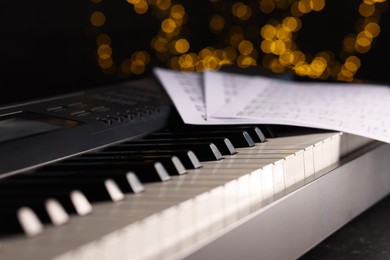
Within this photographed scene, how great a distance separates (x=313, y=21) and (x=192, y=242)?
1.53 metres

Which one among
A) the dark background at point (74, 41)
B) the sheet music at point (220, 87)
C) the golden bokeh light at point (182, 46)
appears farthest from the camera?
the golden bokeh light at point (182, 46)

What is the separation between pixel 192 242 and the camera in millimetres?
571

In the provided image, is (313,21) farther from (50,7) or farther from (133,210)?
(133,210)

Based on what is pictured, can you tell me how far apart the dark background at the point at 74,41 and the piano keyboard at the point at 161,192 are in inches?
43.7

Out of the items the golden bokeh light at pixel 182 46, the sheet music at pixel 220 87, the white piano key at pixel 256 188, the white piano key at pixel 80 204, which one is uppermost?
the white piano key at pixel 80 204

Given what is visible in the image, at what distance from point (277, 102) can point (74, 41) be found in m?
1.15

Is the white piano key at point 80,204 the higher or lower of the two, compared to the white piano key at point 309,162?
higher

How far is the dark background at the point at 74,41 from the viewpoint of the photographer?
1895 mm

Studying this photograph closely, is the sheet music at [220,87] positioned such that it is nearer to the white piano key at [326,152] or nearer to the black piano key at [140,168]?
the white piano key at [326,152]

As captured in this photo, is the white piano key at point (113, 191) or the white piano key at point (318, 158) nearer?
the white piano key at point (113, 191)

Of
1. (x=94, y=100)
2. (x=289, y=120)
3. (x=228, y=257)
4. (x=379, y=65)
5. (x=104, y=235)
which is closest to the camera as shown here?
(x=104, y=235)

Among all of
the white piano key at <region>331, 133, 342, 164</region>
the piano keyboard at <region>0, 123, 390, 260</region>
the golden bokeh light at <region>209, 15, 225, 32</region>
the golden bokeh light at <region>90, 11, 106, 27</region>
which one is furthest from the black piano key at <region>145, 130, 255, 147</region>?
the golden bokeh light at <region>209, 15, 225, 32</region>

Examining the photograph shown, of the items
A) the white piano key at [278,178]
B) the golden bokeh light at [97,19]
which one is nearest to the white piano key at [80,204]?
the white piano key at [278,178]

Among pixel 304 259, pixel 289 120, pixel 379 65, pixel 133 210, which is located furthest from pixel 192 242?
pixel 379 65
